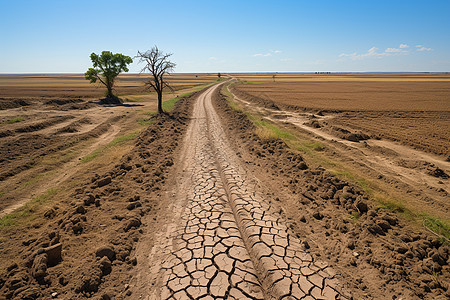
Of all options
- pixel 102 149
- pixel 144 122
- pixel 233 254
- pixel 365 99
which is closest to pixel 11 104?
pixel 144 122

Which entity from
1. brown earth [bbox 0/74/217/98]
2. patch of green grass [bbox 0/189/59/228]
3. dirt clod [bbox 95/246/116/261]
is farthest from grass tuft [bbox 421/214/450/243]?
brown earth [bbox 0/74/217/98]

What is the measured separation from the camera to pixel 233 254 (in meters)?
4.34

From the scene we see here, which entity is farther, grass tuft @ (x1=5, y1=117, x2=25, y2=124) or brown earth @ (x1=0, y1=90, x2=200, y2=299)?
grass tuft @ (x1=5, y1=117, x2=25, y2=124)

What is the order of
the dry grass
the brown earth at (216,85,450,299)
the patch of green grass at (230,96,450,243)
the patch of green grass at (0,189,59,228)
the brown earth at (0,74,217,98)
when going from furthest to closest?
the brown earth at (0,74,217,98), the dry grass, the patch of green grass at (0,189,59,228), the patch of green grass at (230,96,450,243), the brown earth at (216,85,450,299)

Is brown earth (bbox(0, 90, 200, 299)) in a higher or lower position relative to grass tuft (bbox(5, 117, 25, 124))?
lower

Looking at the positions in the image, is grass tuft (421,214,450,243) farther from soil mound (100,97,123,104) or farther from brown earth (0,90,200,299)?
soil mound (100,97,123,104)

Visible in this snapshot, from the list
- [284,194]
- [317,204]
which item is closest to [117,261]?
[284,194]

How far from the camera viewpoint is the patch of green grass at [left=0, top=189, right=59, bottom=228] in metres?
5.68

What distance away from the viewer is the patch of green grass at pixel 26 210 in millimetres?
5680

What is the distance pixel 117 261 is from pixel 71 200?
3515 millimetres

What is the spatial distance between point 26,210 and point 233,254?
610 centimetres

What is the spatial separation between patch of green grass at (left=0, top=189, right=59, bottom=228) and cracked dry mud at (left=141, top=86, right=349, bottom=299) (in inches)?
160

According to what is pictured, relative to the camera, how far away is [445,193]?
7121mm

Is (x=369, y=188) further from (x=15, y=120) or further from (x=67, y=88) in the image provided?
(x=67, y=88)
